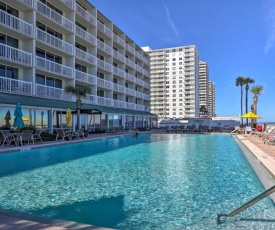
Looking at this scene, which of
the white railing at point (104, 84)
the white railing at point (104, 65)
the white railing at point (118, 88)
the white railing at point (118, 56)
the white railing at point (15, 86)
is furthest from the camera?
the white railing at point (118, 56)

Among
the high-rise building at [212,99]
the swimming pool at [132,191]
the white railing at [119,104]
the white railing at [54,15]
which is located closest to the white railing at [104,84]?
the white railing at [119,104]

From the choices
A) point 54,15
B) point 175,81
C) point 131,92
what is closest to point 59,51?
point 54,15

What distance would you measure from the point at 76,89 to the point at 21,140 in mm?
8202

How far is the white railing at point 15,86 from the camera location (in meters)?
18.2

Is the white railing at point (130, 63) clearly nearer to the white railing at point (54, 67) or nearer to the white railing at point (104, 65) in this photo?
the white railing at point (104, 65)

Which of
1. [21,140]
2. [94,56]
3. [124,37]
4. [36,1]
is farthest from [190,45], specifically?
[21,140]

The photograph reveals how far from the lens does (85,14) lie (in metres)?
29.1

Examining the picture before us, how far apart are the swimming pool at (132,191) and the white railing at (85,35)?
773 inches

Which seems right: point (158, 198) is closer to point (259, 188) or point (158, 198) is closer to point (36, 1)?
point (259, 188)

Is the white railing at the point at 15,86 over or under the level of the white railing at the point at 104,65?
under

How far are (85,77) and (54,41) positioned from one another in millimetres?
5856

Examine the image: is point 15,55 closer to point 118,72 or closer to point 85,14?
point 85,14

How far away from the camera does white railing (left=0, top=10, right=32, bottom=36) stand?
59.9 ft

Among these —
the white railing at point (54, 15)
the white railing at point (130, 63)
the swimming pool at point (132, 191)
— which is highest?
the white railing at point (54, 15)
